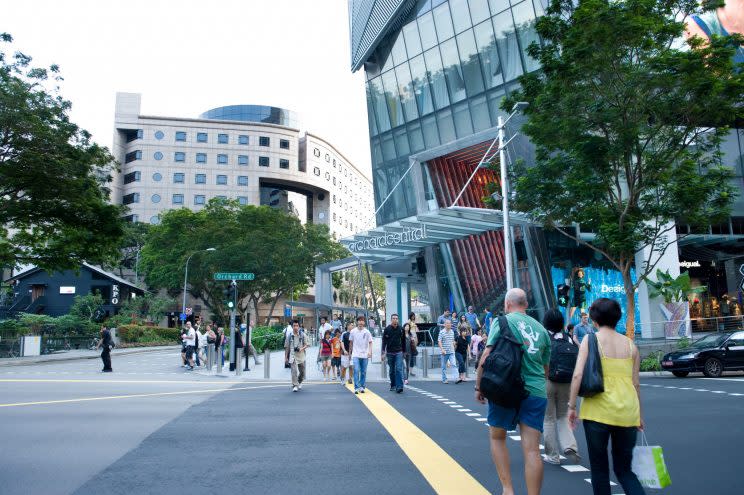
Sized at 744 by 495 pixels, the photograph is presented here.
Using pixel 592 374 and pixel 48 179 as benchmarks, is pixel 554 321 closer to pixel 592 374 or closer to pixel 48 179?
pixel 592 374

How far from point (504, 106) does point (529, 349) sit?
15293mm

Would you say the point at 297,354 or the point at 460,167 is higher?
the point at 460,167

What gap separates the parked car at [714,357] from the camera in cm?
1769

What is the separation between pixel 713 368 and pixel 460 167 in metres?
21.7

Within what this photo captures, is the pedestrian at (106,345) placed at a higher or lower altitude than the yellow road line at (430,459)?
higher

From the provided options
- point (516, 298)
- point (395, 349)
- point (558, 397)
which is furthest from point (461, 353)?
point (516, 298)

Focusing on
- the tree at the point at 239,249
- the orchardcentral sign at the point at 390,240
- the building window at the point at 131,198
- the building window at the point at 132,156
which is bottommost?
the orchardcentral sign at the point at 390,240

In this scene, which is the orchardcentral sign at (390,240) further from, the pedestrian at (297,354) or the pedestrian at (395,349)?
the pedestrian at (395,349)

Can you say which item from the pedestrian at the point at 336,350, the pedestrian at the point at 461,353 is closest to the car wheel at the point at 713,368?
the pedestrian at the point at 461,353

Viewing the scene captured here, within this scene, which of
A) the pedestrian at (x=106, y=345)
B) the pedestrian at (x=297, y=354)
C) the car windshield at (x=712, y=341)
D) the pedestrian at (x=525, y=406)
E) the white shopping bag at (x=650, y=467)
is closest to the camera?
the white shopping bag at (x=650, y=467)

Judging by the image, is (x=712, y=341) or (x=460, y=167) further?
(x=460, y=167)

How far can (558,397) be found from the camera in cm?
693

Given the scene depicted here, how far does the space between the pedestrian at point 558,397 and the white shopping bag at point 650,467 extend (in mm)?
2504

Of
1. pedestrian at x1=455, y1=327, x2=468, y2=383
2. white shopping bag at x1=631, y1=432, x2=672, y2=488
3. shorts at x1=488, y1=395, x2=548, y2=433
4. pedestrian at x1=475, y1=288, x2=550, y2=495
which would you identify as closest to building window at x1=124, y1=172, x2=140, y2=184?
pedestrian at x1=455, y1=327, x2=468, y2=383
